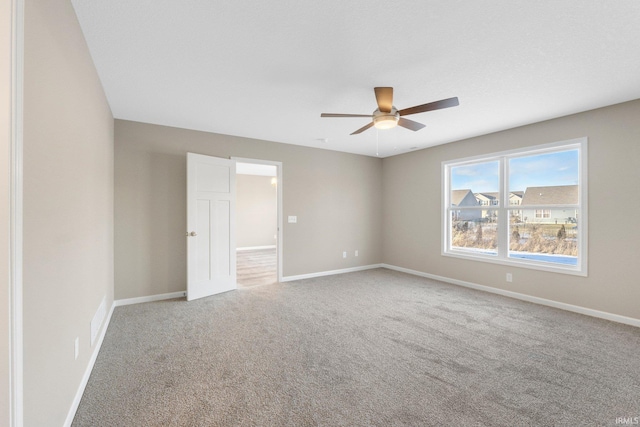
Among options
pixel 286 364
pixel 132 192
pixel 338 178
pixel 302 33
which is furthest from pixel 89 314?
pixel 338 178

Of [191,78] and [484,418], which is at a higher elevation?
[191,78]

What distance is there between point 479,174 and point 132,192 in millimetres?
5425

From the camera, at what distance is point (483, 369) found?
2262 mm

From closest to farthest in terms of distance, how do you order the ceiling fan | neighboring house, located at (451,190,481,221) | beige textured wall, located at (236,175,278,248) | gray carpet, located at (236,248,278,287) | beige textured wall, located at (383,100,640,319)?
the ceiling fan, beige textured wall, located at (383,100,640,319), neighboring house, located at (451,190,481,221), gray carpet, located at (236,248,278,287), beige textured wall, located at (236,175,278,248)

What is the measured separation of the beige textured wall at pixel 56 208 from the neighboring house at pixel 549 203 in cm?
517

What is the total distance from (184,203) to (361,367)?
133 inches

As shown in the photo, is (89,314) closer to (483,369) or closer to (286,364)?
(286,364)

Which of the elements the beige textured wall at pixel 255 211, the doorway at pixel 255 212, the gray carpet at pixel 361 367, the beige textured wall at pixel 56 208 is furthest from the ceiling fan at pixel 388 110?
the beige textured wall at pixel 255 211

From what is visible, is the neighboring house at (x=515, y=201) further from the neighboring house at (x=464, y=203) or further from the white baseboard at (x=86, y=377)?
the white baseboard at (x=86, y=377)

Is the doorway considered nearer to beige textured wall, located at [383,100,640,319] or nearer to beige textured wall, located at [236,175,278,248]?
beige textured wall, located at [236,175,278,248]

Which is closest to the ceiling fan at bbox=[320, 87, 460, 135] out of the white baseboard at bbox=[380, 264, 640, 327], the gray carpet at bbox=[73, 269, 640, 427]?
the gray carpet at bbox=[73, 269, 640, 427]

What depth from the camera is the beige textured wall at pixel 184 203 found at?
3.83 meters

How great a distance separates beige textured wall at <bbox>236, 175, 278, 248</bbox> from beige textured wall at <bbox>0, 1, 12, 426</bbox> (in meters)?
8.13

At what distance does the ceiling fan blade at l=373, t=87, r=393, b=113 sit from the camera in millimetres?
2596
